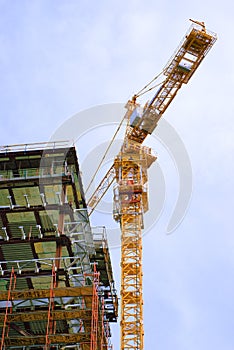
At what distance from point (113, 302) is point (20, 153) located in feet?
39.6

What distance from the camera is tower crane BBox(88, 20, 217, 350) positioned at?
56.2 m

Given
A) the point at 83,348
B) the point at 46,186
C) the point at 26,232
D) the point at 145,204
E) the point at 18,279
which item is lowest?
the point at 83,348

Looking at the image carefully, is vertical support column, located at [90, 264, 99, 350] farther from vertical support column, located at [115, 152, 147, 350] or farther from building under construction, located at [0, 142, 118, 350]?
vertical support column, located at [115, 152, 147, 350]

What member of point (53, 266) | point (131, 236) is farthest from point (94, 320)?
point (131, 236)

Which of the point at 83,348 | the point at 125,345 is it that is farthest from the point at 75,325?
the point at 125,345

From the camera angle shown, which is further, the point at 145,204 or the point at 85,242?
the point at 145,204

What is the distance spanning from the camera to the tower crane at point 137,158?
56250mm

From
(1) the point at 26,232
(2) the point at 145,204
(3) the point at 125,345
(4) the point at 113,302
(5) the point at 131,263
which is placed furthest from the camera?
(2) the point at 145,204

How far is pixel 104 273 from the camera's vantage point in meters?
45.1

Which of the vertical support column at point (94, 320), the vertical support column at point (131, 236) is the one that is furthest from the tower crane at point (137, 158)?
the vertical support column at point (94, 320)

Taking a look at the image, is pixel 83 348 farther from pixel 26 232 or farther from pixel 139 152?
pixel 139 152

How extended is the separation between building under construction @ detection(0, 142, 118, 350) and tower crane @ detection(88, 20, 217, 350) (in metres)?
14.3

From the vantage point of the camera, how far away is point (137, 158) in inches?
2486

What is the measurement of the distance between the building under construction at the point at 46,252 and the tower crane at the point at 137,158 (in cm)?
1434
